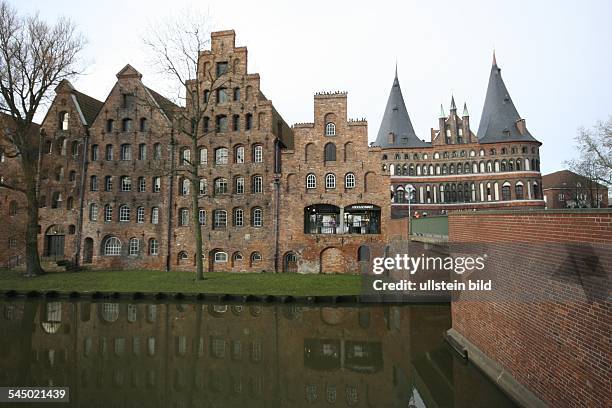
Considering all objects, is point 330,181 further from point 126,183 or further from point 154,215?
point 126,183

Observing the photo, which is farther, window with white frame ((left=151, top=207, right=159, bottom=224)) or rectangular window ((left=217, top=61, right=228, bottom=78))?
window with white frame ((left=151, top=207, right=159, bottom=224))

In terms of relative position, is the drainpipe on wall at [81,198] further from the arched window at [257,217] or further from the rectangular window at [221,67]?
the arched window at [257,217]

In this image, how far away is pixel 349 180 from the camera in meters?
23.7

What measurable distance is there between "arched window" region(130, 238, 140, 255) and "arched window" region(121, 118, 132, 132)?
28.6ft

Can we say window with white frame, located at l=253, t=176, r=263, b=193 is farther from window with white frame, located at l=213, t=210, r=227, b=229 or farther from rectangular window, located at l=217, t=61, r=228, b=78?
rectangular window, located at l=217, t=61, r=228, b=78

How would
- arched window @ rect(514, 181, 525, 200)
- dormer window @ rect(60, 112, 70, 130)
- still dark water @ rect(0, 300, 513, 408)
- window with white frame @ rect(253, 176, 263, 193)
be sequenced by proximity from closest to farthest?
1. still dark water @ rect(0, 300, 513, 408)
2. window with white frame @ rect(253, 176, 263, 193)
3. dormer window @ rect(60, 112, 70, 130)
4. arched window @ rect(514, 181, 525, 200)

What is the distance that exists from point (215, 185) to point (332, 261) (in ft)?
34.0

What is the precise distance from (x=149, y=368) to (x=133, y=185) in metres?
19.4

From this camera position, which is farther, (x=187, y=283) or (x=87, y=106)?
(x=87, y=106)

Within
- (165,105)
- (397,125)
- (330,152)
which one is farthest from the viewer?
(397,125)

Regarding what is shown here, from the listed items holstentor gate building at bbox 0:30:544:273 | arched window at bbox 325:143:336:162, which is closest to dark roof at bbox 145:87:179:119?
holstentor gate building at bbox 0:30:544:273

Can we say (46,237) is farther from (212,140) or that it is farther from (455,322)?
(455,322)

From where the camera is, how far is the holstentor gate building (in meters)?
23.6

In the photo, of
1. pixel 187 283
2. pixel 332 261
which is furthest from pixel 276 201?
pixel 187 283
